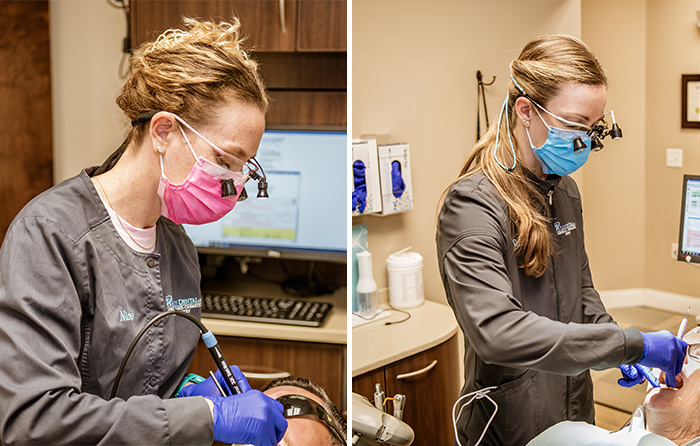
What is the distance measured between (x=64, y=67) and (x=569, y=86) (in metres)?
1.93

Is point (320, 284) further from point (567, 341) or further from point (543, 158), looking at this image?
point (567, 341)

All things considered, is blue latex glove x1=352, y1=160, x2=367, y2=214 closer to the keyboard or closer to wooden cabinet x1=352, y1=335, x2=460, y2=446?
wooden cabinet x1=352, y1=335, x2=460, y2=446

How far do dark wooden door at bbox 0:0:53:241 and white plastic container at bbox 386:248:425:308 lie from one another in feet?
4.43

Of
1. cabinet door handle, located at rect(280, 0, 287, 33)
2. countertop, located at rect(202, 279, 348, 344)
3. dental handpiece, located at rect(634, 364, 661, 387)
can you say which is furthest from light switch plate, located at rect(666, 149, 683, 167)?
cabinet door handle, located at rect(280, 0, 287, 33)

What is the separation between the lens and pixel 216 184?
1.15 meters

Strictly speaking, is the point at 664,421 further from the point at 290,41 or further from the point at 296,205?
the point at 290,41

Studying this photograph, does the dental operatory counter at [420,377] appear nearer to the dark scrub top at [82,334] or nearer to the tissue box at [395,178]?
the tissue box at [395,178]

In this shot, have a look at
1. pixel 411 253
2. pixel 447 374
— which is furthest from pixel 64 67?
pixel 447 374

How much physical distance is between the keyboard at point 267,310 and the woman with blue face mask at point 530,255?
853mm

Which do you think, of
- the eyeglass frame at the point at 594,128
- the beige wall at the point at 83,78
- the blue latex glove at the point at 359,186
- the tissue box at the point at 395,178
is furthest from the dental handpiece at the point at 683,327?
the beige wall at the point at 83,78

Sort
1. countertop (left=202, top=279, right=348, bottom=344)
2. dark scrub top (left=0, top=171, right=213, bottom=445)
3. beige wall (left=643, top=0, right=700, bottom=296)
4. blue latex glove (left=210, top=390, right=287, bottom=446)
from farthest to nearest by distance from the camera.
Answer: countertop (left=202, top=279, right=348, bottom=344) → beige wall (left=643, top=0, right=700, bottom=296) → blue latex glove (left=210, top=390, right=287, bottom=446) → dark scrub top (left=0, top=171, right=213, bottom=445)

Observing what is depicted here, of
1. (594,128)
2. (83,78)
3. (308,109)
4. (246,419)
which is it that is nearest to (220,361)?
(246,419)

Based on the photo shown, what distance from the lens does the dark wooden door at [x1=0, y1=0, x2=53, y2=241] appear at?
2.02 meters

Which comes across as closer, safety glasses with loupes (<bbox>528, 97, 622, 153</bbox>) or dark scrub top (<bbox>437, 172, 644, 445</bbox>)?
dark scrub top (<bbox>437, 172, 644, 445</bbox>)
